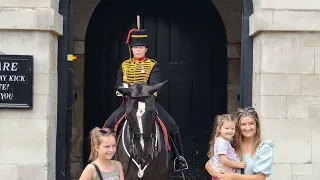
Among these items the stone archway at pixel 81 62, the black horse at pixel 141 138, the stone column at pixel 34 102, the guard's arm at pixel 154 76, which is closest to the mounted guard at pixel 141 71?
the guard's arm at pixel 154 76

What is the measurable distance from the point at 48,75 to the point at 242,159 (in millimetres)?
2808

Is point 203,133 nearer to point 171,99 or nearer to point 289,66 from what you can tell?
point 171,99

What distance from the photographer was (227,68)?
9.58 m

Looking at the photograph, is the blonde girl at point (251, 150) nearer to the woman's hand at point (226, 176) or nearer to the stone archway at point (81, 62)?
the woman's hand at point (226, 176)

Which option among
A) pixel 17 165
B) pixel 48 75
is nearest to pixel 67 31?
pixel 48 75

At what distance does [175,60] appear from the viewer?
9.59 meters

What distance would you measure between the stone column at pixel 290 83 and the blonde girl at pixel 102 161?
8.26 ft

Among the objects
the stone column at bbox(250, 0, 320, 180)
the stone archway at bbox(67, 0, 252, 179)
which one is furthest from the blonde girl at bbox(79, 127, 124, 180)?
the stone archway at bbox(67, 0, 252, 179)

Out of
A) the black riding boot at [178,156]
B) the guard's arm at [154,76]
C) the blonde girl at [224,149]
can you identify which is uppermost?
the guard's arm at [154,76]

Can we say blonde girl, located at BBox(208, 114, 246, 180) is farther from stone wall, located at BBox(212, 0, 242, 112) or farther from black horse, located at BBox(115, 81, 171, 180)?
stone wall, located at BBox(212, 0, 242, 112)

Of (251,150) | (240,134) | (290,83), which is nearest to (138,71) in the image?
(290,83)

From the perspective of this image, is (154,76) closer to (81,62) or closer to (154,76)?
(154,76)

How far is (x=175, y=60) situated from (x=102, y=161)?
205 inches

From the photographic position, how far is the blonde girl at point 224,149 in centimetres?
464
